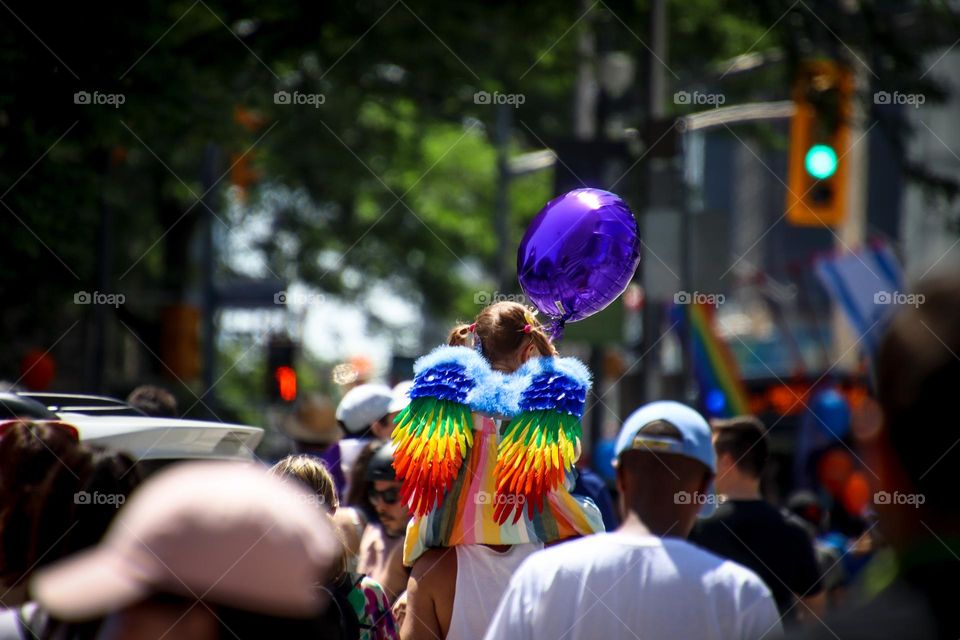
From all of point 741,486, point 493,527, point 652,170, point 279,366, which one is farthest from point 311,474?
point 279,366

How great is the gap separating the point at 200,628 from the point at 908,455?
38.9 inches

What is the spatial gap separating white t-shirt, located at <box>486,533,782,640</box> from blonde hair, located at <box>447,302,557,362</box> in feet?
4.75

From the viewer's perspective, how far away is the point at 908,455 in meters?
1.70

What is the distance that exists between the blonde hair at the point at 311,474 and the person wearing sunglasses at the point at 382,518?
63cm

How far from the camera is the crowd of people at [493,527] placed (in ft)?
5.52

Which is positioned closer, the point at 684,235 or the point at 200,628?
the point at 200,628

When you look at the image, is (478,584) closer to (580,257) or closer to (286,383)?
(580,257)

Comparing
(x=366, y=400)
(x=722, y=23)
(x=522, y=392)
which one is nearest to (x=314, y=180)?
(x=722, y=23)

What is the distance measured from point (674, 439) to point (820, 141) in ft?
31.7

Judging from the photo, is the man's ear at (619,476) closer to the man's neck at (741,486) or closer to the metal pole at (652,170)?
the man's neck at (741,486)

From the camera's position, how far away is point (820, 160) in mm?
12047

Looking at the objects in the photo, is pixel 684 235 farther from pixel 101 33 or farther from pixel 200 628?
pixel 200 628

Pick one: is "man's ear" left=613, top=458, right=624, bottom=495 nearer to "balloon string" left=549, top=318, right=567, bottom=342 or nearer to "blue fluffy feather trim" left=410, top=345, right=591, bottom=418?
"blue fluffy feather trim" left=410, top=345, right=591, bottom=418

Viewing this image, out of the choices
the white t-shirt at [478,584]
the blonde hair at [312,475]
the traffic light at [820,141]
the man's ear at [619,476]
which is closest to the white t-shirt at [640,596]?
the man's ear at [619,476]
